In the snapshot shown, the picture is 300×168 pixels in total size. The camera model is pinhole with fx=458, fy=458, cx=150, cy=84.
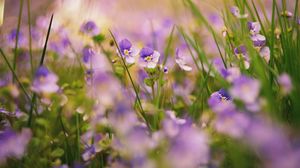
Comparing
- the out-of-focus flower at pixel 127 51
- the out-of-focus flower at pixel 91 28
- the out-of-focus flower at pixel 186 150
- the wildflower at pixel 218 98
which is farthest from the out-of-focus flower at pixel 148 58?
the out-of-focus flower at pixel 186 150

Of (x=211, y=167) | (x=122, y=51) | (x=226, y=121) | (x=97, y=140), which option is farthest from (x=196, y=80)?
(x=226, y=121)

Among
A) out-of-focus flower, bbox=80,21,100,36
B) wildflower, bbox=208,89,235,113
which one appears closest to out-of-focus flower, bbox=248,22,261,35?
wildflower, bbox=208,89,235,113

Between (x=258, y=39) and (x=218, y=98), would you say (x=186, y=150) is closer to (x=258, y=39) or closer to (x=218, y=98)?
(x=218, y=98)

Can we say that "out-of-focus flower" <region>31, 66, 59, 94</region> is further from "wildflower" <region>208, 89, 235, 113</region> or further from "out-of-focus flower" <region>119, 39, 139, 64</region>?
"wildflower" <region>208, 89, 235, 113</region>

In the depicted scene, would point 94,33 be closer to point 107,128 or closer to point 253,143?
point 107,128

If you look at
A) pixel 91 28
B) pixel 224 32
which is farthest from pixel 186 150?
pixel 91 28
